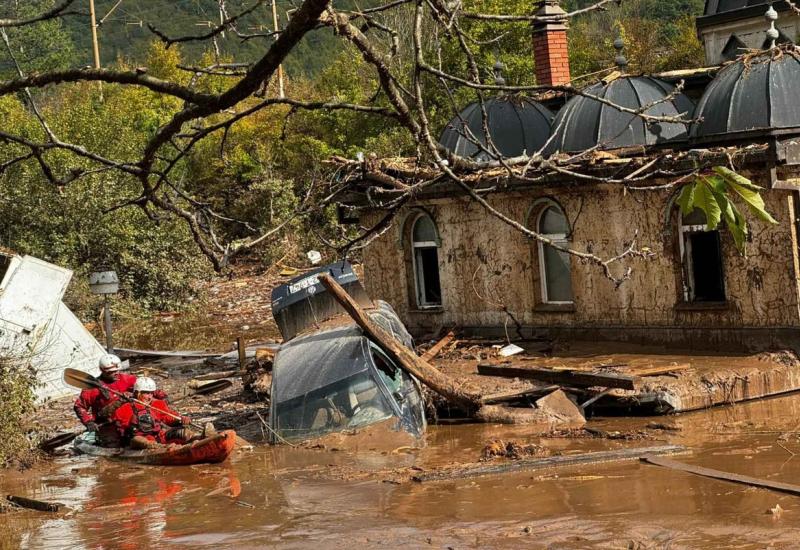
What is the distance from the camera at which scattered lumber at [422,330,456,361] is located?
20562 millimetres

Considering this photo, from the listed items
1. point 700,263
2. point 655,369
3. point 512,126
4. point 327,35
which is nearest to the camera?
point 655,369

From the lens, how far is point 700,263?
19.9 m

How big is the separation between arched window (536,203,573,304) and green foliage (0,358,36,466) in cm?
983

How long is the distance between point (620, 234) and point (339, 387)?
677 centimetres

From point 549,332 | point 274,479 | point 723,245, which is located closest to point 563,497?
point 274,479

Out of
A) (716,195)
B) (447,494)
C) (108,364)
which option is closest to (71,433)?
(108,364)

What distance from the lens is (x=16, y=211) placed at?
119 ft

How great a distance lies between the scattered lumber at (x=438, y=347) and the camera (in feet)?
67.5

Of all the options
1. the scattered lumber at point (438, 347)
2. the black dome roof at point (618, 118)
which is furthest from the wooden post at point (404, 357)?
the black dome roof at point (618, 118)

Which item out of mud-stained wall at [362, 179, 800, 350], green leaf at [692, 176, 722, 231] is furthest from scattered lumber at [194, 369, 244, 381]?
green leaf at [692, 176, 722, 231]

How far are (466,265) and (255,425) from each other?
6206 millimetres

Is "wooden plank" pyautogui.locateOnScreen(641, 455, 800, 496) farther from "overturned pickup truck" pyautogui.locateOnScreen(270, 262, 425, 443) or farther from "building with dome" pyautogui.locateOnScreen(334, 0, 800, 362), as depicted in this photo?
"building with dome" pyautogui.locateOnScreen(334, 0, 800, 362)

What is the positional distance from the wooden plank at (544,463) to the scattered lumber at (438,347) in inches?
247

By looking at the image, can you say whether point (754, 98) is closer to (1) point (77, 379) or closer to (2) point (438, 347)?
(2) point (438, 347)
